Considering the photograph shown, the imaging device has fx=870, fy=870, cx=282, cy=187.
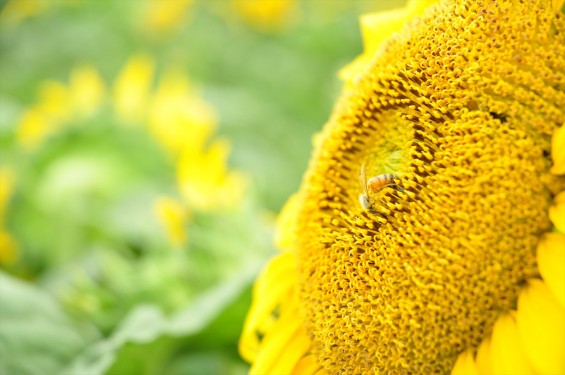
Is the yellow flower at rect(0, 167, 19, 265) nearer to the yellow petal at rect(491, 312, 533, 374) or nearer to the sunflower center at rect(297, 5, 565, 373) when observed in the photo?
the sunflower center at rect(297, 5, 565, 373)

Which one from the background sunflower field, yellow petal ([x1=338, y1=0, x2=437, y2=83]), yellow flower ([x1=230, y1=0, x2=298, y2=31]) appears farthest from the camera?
yellow flower ([x1=230, y1=0, x2=298, y2=31])

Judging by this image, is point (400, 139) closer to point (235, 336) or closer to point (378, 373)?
point (378, 373)

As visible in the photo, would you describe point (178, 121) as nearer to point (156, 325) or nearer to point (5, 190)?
point (5, 190)

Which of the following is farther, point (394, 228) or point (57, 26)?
point (57, 26)

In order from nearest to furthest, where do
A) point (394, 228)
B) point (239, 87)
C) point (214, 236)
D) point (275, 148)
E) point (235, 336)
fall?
point (394, 228) → point (235, 336) → point (214, 236) → point (275, 148) → point (239, 87)

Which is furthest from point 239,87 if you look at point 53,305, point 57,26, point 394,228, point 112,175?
point 394,228

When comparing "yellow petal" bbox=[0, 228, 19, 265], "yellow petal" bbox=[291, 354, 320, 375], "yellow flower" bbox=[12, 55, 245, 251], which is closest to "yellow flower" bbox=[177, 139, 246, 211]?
"yellow flower" bbox=[12, 55, 245, 251]

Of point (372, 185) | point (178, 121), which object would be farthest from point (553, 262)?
point (178, 121)
